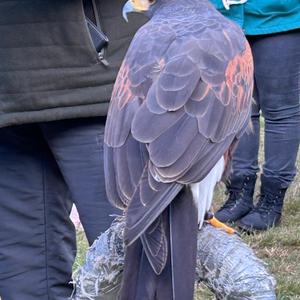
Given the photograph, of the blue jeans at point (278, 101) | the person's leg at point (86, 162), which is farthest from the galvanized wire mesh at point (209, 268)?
the blue jeans at point (278, 101)

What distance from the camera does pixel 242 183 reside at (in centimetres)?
407

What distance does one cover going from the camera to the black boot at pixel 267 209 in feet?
12.9

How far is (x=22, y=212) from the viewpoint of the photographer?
8.25 feet

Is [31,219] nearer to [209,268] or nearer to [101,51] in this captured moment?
[101,51]

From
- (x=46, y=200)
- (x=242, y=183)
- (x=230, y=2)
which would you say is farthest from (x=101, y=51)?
(x=242, y=183)

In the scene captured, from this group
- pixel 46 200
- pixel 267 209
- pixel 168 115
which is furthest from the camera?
pixel 267 209

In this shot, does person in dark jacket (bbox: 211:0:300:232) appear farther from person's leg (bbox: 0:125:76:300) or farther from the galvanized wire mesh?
the galvanized wire mesh

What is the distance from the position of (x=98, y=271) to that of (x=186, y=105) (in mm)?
438

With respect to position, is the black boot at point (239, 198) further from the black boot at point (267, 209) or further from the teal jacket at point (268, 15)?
the teal jacket at point (268, 15)

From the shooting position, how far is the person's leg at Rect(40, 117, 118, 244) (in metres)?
2.29

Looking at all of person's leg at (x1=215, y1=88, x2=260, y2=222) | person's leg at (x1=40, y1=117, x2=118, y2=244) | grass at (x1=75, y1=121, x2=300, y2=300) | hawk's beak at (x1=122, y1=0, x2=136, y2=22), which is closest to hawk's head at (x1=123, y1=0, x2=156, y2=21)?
hawk's beak at (x1=122, y1=0, x2=136, y2=22)

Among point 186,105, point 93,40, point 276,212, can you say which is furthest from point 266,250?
point 186,105

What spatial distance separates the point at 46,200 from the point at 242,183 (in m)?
1.74

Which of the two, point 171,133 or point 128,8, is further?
point 128,8
